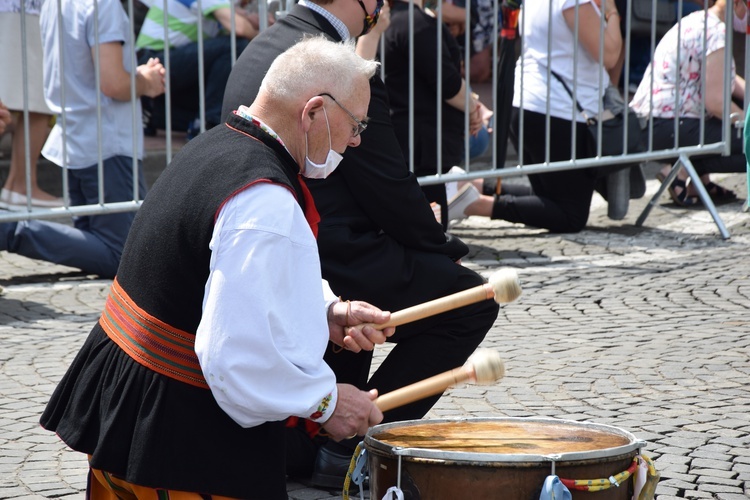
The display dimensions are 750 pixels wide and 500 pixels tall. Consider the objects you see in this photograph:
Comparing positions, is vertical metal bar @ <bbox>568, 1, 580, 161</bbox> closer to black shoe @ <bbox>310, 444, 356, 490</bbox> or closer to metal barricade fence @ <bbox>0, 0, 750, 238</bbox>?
metal barricade fence @ <bbox>0, 0, 750, 238</bbox>

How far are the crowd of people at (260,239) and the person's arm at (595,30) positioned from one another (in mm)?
19

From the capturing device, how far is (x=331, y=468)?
12.4ft

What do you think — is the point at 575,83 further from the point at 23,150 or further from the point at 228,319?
the point at 228,319

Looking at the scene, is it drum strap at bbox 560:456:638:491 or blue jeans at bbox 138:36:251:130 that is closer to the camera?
drum strap at bbox 560:456:638:491

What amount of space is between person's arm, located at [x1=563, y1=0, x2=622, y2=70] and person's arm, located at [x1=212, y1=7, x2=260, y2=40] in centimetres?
189

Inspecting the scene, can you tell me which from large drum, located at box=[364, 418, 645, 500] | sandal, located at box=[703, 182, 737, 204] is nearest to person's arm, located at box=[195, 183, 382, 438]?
large drum, located at box=[364, 418, 645, 500]

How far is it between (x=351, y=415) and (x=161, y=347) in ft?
1.43

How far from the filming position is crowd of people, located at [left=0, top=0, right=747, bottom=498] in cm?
248

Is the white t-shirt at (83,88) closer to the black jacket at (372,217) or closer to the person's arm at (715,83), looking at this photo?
the black jacket at (372,217)

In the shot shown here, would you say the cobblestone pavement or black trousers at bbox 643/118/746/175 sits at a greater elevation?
black trousers at bbox 643/118/746/175

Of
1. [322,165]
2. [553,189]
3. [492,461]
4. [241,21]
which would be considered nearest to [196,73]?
[241,21]

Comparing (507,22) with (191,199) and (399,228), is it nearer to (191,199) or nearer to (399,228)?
(399,228)

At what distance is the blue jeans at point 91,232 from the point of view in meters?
6.48

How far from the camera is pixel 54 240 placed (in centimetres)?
651
